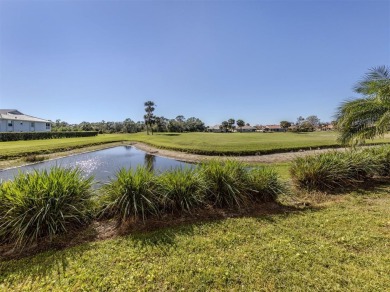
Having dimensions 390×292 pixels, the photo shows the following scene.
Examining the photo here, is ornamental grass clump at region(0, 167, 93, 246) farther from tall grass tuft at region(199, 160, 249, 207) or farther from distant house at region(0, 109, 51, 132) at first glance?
distant house at region(0, 109, 51, 132)

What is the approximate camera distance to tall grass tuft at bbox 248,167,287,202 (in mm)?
5398

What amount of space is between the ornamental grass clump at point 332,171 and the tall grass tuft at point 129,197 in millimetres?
5166

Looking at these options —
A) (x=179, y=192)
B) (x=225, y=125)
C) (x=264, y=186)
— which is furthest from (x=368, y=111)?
(x=225, y=125)

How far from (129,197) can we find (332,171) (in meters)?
6.53

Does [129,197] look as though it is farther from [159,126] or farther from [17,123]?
[159,126]

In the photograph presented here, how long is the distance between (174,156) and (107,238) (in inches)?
680

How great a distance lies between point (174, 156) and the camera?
21.0m

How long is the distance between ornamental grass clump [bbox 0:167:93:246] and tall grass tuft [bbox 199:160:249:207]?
2876mm

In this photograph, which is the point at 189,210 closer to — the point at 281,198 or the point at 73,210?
the point at 73,210

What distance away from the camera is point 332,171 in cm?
677

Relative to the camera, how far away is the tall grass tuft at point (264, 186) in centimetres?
540

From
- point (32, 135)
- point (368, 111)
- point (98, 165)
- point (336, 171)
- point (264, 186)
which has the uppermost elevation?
point (368, 111)

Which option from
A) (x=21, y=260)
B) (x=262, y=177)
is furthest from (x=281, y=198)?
(x=21, y=260)

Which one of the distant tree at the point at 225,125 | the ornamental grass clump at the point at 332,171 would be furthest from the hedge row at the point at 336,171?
the distant tree at the point at 225,125
